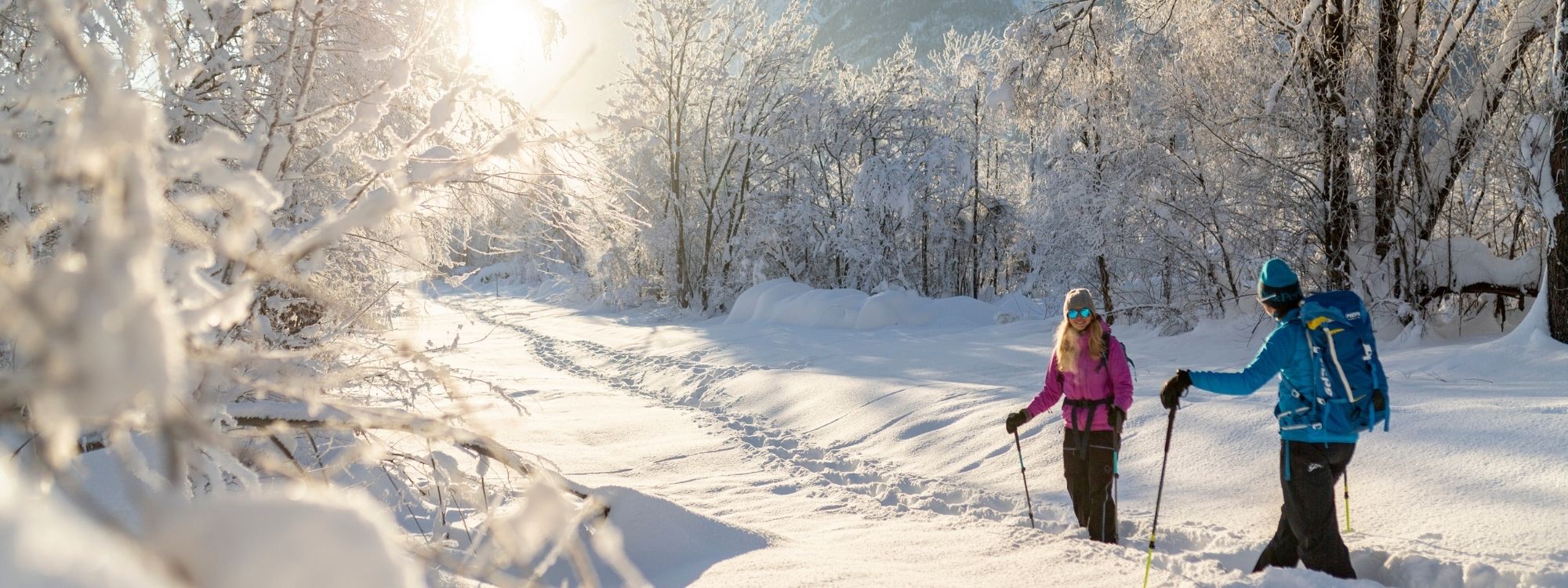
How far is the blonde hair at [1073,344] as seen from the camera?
15.3 ft

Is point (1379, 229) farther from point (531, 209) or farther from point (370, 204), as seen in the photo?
point (370, 204)

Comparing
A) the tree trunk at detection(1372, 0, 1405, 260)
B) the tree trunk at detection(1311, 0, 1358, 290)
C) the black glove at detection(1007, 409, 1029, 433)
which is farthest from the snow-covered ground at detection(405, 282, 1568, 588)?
the tree trunk at detection(1372, 0, 1405, 260)

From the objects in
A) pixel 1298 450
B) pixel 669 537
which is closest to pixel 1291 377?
pixel 1298 450

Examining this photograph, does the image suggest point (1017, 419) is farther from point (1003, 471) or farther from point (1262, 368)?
point (1262, 368)

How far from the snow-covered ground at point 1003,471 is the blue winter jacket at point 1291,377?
2.07 feet

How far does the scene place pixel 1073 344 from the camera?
4.74 m

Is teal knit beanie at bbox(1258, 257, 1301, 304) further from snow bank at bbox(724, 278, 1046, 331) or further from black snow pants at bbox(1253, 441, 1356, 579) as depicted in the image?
snow bank at bbox(724, 278, 1046, 331)

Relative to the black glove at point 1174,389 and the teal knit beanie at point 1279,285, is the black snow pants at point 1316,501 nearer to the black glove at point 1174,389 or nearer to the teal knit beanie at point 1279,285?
the black glove at point 1174,389

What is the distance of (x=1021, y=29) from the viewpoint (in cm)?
1057

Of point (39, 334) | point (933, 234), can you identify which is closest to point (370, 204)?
point (39, 334)

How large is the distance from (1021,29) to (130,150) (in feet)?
36.6

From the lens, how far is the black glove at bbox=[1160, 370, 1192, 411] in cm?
400

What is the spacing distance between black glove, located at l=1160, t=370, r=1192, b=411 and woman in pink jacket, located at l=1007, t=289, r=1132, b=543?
22.2 inches

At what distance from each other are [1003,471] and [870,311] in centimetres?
957
